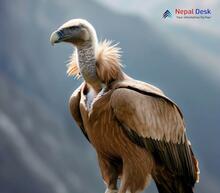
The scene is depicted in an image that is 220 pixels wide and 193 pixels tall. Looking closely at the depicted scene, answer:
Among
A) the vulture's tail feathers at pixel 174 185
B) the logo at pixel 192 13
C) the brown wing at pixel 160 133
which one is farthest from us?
the logo at pixel 192 13

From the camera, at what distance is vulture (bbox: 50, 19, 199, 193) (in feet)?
6.86

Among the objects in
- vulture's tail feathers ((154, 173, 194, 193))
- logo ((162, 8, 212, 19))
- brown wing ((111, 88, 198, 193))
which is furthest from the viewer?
logo ((162, 8, 212, 19))

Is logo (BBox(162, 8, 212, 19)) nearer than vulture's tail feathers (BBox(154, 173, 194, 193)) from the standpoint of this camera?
No

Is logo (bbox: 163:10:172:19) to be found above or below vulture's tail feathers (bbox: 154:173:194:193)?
above

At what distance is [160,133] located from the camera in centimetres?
214

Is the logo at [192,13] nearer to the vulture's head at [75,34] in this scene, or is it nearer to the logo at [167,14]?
the logo at [167,14]

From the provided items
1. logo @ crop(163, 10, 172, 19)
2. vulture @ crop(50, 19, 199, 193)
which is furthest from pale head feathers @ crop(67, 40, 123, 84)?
logo @ crop(163, 10, 172, 19)

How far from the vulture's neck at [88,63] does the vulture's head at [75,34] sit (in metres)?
0.02

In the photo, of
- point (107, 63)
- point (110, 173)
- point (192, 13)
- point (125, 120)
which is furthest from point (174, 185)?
point (192, 13)

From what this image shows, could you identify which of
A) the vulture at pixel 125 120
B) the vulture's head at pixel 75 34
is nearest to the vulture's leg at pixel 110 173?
the vulture at pixel 125 120

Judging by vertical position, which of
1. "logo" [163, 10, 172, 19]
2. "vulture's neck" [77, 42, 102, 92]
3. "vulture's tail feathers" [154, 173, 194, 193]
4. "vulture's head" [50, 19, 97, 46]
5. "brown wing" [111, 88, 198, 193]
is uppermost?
"logo" [163, 10, 172, 19]

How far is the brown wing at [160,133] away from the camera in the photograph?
207cm

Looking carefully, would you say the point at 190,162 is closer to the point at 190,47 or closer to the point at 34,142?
the point at 190,47

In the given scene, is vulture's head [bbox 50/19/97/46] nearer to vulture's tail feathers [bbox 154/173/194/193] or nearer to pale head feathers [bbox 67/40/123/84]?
pale head feathers [bbox 67/40/123/84]
